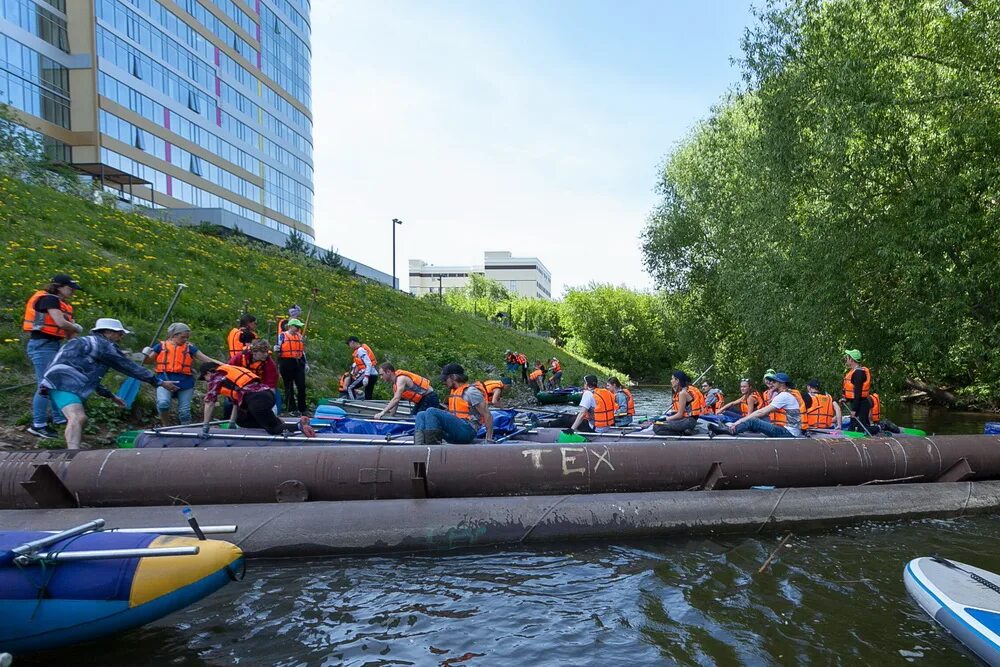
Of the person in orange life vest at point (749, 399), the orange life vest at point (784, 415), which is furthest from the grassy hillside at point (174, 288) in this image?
the orange life vest at point (784, 415)

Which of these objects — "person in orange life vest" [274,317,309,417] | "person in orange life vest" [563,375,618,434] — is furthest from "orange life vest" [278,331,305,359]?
"person in orange life vest" [563,375,618,434]

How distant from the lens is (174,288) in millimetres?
15766

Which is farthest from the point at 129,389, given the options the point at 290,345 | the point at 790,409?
the point at 790,409

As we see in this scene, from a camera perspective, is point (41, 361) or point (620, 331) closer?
point (41, 361)

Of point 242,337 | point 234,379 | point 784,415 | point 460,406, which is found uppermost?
point 242,337

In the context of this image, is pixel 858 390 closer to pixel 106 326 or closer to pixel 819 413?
pixel 819 413

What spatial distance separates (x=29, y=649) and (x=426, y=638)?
2.82m

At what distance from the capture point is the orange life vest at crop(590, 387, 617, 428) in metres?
11.1

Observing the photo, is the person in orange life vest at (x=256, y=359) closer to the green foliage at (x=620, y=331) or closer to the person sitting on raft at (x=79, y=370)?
the person sitting on raft at (x=79, y=370)

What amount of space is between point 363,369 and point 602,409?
5281 mm

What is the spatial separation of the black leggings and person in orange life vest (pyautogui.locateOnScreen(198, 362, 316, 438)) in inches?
119

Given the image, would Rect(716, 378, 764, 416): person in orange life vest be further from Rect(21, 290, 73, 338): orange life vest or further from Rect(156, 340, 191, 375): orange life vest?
Rect(21, 290, 73, 338): orange life vest


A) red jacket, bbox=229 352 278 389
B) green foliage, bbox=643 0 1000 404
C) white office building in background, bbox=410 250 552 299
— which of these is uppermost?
white office building in background, bbox=410 250 552 299

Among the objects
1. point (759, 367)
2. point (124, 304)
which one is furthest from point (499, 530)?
point (759, 367)
